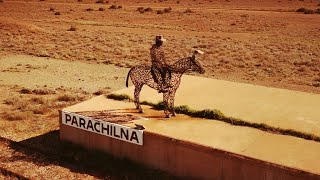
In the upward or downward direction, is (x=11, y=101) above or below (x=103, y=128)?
below

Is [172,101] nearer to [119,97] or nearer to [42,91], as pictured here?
[119,97]

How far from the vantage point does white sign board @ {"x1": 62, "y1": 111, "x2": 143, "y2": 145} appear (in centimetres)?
798

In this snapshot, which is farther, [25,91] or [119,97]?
[25,91]

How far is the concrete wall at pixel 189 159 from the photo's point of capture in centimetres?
665

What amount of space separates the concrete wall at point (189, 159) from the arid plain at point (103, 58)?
10.3 inches

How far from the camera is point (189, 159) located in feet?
24.5

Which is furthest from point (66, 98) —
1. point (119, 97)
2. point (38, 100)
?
point (119, 97)

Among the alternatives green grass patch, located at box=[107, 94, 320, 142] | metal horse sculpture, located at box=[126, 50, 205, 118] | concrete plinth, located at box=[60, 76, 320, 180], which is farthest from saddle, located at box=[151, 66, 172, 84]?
green grass patch, located at box=[107, 94, 320, 142]

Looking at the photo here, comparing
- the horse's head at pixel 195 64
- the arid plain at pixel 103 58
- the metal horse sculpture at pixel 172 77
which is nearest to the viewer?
the horse's head at pixel 195 64

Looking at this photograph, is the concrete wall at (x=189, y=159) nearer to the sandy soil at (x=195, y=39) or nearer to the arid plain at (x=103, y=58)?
the arid plain at (x=103, y=58)

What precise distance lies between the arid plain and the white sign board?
0.58 metres

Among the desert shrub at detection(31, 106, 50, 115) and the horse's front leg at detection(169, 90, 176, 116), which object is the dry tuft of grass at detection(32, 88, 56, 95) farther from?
the horse's front leg at detection(169, 90, 176, 116)

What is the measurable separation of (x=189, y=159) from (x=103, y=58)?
14.2 meters

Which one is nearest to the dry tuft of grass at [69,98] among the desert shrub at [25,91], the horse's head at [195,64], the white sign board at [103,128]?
the desert shrub at [25,91]
